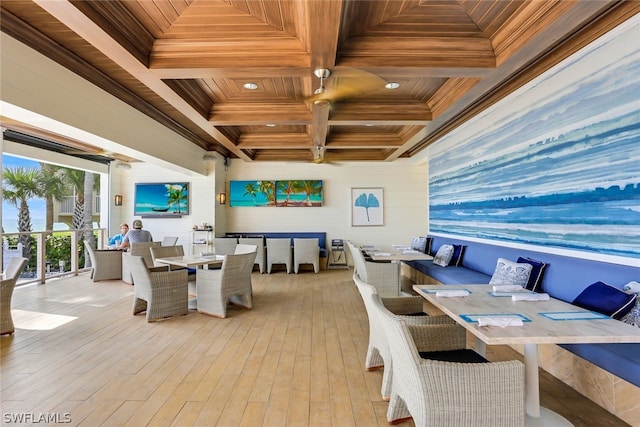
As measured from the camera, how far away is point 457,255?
533 cm

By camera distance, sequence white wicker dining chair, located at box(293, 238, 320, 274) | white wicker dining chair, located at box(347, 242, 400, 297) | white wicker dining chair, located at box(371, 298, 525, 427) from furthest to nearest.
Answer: white wicker dining chair, located at box(293, 238, 320, 274) → white wicker dining chair, located at box(347, 242, 400, 297) → white wicker dining chair, located at box(371, 298, 525, 427)

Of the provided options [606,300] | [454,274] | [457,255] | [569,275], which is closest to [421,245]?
[457,255]

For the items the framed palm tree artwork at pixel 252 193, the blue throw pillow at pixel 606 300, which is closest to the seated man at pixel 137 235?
the framed palm tree artwork at pixel 252 193

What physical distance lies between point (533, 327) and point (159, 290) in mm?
4053

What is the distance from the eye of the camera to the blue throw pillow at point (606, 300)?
2.23m

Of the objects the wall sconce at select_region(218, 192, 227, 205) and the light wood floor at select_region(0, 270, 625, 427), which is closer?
the light wood floor at select_region(0, 270, 625, 427)

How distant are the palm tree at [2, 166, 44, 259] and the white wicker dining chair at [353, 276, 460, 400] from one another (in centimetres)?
1011

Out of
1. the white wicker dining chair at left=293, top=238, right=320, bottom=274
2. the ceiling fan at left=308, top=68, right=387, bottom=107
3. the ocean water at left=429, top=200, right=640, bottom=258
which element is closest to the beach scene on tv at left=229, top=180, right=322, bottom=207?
the white wicker dining chair at left=293, top=238, right=320, bottom=274

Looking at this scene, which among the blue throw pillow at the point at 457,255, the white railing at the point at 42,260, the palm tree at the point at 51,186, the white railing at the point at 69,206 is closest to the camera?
the blue throw pillow at the point at 457,255

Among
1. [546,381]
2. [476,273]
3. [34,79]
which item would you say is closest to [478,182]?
[476,273]

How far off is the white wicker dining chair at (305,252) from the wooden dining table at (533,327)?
492 centimetres

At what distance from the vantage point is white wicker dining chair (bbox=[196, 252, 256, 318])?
419cm

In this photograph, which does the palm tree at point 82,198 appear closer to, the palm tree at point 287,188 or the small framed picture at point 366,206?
the palm tree at point 287,188

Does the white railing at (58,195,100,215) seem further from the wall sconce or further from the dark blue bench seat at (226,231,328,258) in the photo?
the dark blue bench seat at (226,231,328,258)
